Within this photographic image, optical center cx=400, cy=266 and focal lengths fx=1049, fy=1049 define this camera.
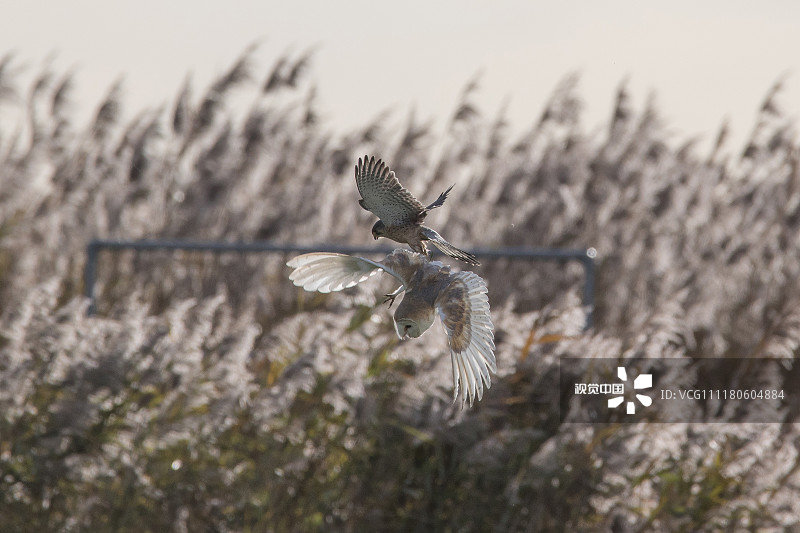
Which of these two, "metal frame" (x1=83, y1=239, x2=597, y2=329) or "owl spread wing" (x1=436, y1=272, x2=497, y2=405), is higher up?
"metal frame" (x1=83, y1=239, x2=597, y2=329)

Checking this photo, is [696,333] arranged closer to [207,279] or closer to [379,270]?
[207,279]

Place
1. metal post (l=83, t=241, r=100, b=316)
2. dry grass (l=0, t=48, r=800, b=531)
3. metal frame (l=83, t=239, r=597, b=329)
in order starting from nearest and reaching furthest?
dry grass (l=0, t=48, r=800, b=531) → metal frame (l=83, t=239, r=597, b=329) → metal post (l=83, t=241, r=100, b=316)

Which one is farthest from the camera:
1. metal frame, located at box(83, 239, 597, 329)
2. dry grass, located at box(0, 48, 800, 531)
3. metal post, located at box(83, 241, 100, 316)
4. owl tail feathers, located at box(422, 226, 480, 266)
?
metal post, located at box(83, 241, 100, 316)

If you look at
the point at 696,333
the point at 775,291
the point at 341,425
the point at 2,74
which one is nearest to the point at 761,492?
the point at 341,425

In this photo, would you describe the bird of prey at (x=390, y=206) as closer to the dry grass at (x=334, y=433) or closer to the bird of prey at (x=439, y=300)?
the bird of prey at (x=439, y=300)

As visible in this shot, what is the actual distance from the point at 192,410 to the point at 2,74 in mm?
4427

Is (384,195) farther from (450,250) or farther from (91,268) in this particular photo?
(91,268)

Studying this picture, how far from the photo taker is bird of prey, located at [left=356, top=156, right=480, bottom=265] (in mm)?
596

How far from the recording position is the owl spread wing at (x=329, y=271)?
591mm

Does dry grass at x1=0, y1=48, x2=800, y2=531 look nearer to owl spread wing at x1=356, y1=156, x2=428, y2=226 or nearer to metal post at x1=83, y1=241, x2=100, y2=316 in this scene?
metal post at x1=83, y1=241, x2=100, y2=316

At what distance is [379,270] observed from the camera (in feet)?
1.85

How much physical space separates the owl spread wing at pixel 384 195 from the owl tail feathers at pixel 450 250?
15 mm

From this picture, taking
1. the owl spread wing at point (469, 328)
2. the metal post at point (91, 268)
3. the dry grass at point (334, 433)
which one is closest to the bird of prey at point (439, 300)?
the owl spread wing at point (469, 328)

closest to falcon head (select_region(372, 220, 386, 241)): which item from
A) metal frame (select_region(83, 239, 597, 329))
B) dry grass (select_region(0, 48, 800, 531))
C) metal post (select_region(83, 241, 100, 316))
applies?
dry grass (select_region(0, 48, 800, 531))
